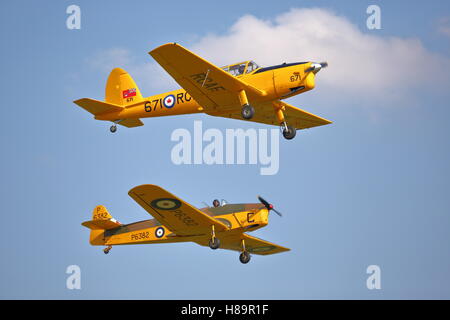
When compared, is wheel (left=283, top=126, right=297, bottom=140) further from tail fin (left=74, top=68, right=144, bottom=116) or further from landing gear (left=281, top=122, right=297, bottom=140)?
tail fin (left=74, top=68, right=144, bottom=116)

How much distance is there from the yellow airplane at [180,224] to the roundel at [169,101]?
351 centimetres

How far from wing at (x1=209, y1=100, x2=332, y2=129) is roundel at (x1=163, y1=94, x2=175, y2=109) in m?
1.80

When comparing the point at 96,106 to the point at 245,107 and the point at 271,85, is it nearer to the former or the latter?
the point at 245,107

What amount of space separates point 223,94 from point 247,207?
11.9ft

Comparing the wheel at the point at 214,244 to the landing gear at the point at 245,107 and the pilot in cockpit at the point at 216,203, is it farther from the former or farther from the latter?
the landing gear at the point at 245,107

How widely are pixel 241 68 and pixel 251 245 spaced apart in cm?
739

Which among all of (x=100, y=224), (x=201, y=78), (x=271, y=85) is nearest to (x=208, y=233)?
(x=100, y=224)

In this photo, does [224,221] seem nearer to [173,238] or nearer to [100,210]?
[173,238]

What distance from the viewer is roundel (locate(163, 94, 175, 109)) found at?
976 inches

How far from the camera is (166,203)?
72.9 ft

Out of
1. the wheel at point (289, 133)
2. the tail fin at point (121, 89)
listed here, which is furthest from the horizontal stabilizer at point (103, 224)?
the wheel at point (289, 133)

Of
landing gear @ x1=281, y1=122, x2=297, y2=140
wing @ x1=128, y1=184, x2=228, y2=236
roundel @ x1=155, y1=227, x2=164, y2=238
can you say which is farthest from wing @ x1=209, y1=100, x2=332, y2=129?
roundel @ x1=155, y1=227, x2=164, y2=238

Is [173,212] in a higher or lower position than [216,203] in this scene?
lower
